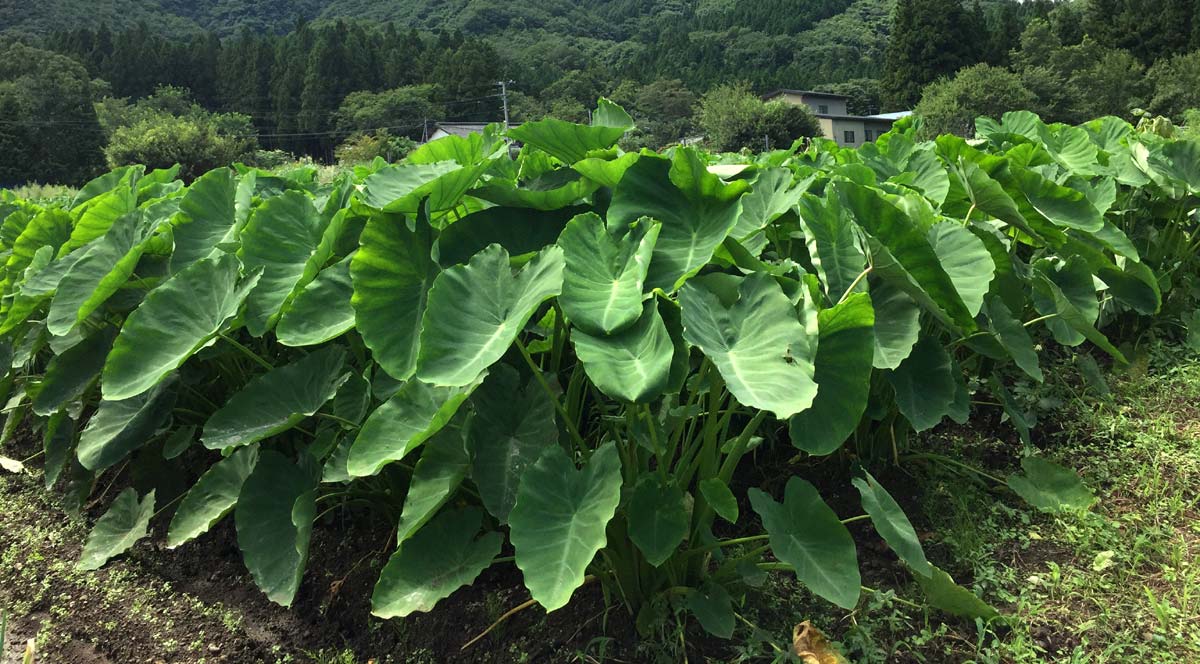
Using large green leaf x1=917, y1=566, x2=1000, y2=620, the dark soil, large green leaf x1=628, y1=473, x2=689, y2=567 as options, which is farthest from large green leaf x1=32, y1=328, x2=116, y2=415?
large green leaf x1=917, y1=566, x2=1000, y2=620

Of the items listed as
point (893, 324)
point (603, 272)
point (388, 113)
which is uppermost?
point (603, 272)

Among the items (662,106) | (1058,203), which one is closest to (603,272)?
(1058,203)

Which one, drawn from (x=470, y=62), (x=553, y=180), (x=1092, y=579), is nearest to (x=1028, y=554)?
(x=1092, y=579)

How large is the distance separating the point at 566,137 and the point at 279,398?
675mm

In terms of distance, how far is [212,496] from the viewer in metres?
1.44

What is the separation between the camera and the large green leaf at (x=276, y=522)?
128 cm

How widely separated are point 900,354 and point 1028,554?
22.3 inches

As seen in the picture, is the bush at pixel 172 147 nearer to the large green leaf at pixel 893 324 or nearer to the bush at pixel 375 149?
the bush at pixel 375 149

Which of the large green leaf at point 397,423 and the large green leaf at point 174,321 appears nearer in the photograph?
the large green leaf at point 397,423

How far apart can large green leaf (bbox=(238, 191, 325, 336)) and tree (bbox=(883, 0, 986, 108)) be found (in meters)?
41.5

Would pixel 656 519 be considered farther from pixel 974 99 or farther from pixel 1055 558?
pixel 974 99

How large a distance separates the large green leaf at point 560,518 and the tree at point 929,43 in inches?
1646

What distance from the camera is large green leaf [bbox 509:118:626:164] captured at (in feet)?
4.42

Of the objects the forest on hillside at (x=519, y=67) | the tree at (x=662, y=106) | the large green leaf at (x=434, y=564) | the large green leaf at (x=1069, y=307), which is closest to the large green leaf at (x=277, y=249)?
the large green leaf at (x=434, y=564)
